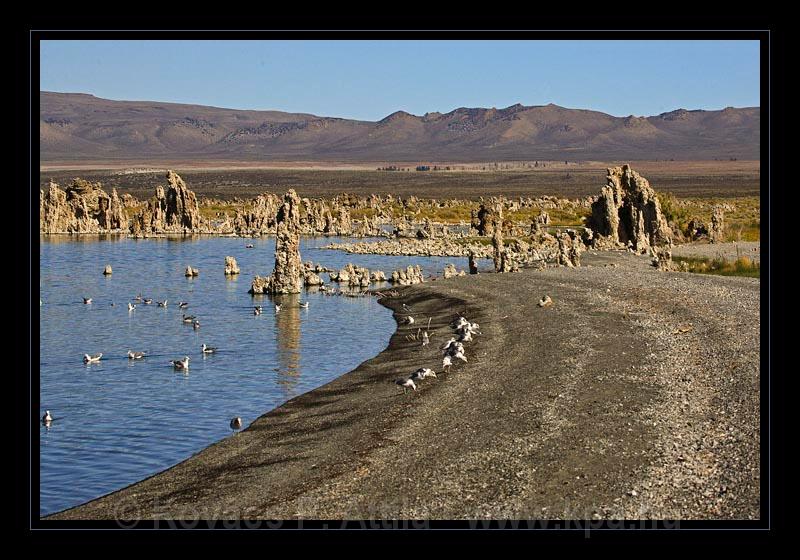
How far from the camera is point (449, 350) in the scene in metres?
25.6

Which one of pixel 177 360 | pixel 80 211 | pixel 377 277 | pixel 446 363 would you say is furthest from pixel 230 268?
pixel 80 211

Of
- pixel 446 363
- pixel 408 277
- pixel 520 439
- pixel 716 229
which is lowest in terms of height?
pixel 520 439

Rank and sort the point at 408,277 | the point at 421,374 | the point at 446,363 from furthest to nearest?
1. the point at 408,277
2. the point at 446,363
3. the point at 421,374

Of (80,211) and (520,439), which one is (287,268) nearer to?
(520,439)

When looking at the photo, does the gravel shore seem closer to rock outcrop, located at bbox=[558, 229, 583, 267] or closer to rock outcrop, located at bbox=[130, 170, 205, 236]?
rock outcrop, located at bbox=[558, 229, 583, 267]

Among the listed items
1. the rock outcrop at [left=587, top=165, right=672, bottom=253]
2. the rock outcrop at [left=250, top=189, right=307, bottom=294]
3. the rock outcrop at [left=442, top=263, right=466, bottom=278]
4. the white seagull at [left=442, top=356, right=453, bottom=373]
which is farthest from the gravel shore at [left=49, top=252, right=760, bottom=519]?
the rock outcrop at [left=587, top=165, right=672, bottom=253]

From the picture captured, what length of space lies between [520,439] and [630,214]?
40.2 meters

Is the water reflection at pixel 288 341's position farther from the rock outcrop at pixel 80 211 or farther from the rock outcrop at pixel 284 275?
the rock outcrop at pixel 80 211

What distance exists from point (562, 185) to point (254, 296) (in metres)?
147

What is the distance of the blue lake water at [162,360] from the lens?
746 inches

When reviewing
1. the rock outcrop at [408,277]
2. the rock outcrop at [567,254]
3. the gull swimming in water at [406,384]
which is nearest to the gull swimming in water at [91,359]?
the gull swimming in water at [406,384]
